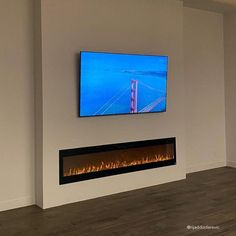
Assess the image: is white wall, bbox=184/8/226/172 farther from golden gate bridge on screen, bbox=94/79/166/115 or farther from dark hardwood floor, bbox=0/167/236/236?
dark hardwood floor, bbox=0/167/236/236

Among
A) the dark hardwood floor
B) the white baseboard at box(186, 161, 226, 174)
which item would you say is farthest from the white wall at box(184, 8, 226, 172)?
the dark hardwood floor

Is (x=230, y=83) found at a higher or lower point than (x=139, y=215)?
higher

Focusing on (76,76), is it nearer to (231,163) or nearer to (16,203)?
(16,203)

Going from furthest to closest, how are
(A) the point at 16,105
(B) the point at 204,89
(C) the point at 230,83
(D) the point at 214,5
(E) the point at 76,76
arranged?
1. (C) the point at 230,83
2. (B) the point at 204,89
3. (D) the point at 214,5
4. (E) the point at 76,76
5. (A) the point at 16,105

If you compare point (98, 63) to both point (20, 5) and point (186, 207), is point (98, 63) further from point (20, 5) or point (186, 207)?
point (186, 207)

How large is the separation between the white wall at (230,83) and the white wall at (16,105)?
11.2 feet

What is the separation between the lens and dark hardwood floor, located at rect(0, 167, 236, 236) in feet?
10.6

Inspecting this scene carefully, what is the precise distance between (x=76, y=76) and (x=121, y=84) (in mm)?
597

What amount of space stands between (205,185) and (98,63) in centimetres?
219

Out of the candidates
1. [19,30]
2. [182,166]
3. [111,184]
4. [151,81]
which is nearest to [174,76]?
[151,81]

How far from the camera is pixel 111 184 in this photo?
4.41 m

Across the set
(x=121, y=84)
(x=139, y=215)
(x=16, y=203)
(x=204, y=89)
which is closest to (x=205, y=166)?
(x=204, y=89)

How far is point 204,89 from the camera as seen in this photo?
18.7ft

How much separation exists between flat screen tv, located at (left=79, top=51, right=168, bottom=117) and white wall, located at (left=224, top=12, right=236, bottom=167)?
168 cm
